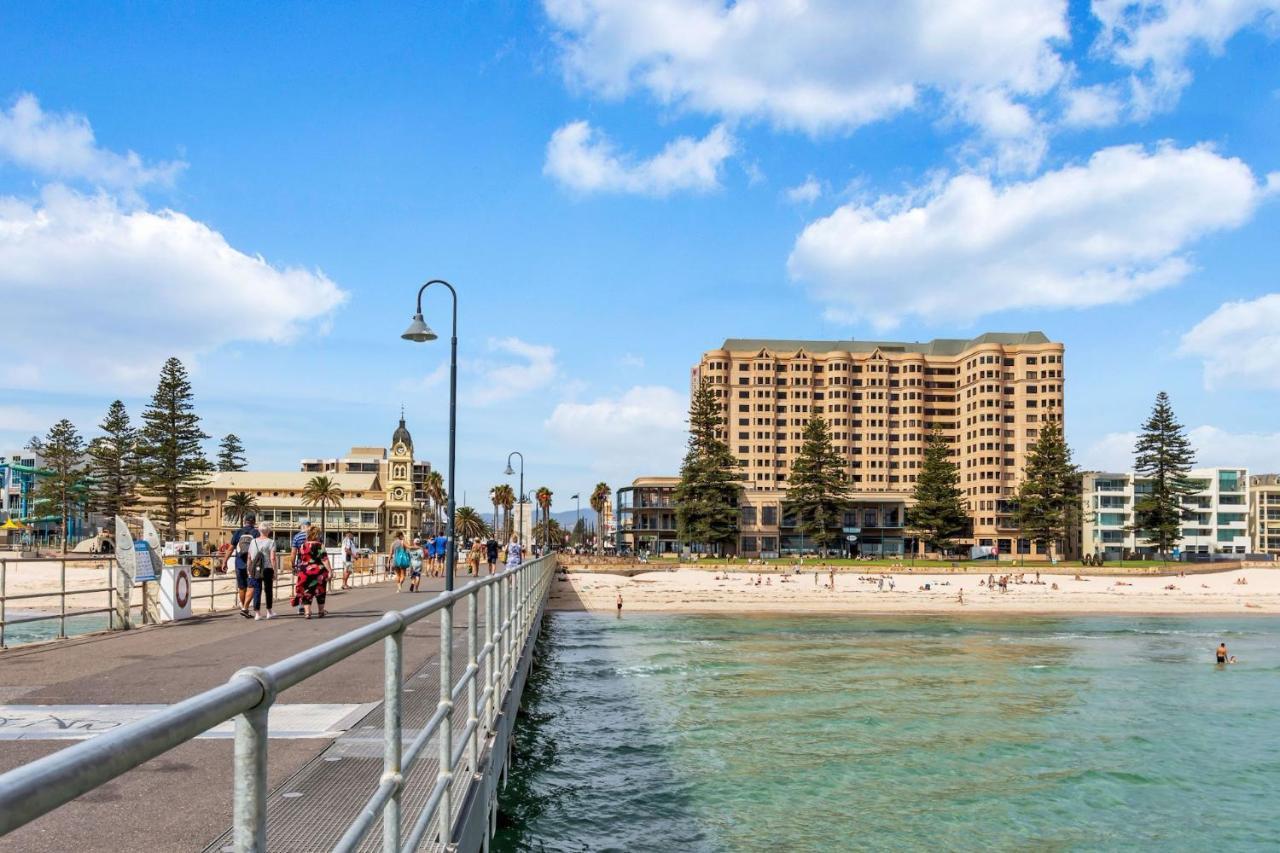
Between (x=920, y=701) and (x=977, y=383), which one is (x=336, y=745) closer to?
(x=920, y=701)

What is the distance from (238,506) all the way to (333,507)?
454 inches

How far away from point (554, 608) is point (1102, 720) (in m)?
35.5

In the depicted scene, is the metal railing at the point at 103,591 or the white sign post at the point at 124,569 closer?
the metal railing at the point at 103,591

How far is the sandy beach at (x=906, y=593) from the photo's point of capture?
192 feet

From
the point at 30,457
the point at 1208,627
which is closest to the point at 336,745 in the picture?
the point at 1208,627

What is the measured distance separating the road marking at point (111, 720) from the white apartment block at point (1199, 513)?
472 feet

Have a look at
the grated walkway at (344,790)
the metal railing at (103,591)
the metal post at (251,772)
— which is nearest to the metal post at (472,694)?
the grated walkway at (344,790)

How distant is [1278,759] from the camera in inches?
741

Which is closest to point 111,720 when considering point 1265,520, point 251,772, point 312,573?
point 251,772

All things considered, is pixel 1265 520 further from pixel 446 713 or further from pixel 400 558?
pixel 446 713

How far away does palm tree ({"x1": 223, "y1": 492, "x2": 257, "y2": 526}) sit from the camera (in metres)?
119

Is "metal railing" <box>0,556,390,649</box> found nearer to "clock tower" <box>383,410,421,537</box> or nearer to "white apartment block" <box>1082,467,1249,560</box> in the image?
"clock tower" <box>383,410,421,537</box>

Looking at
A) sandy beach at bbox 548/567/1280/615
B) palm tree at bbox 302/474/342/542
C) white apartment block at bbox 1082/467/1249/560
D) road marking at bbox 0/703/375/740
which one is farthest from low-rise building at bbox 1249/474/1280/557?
road marking at bbox 0/703/375/740

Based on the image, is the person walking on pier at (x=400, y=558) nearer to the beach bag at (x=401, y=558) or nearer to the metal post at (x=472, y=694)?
the beach bag at (x=401, y=558)
